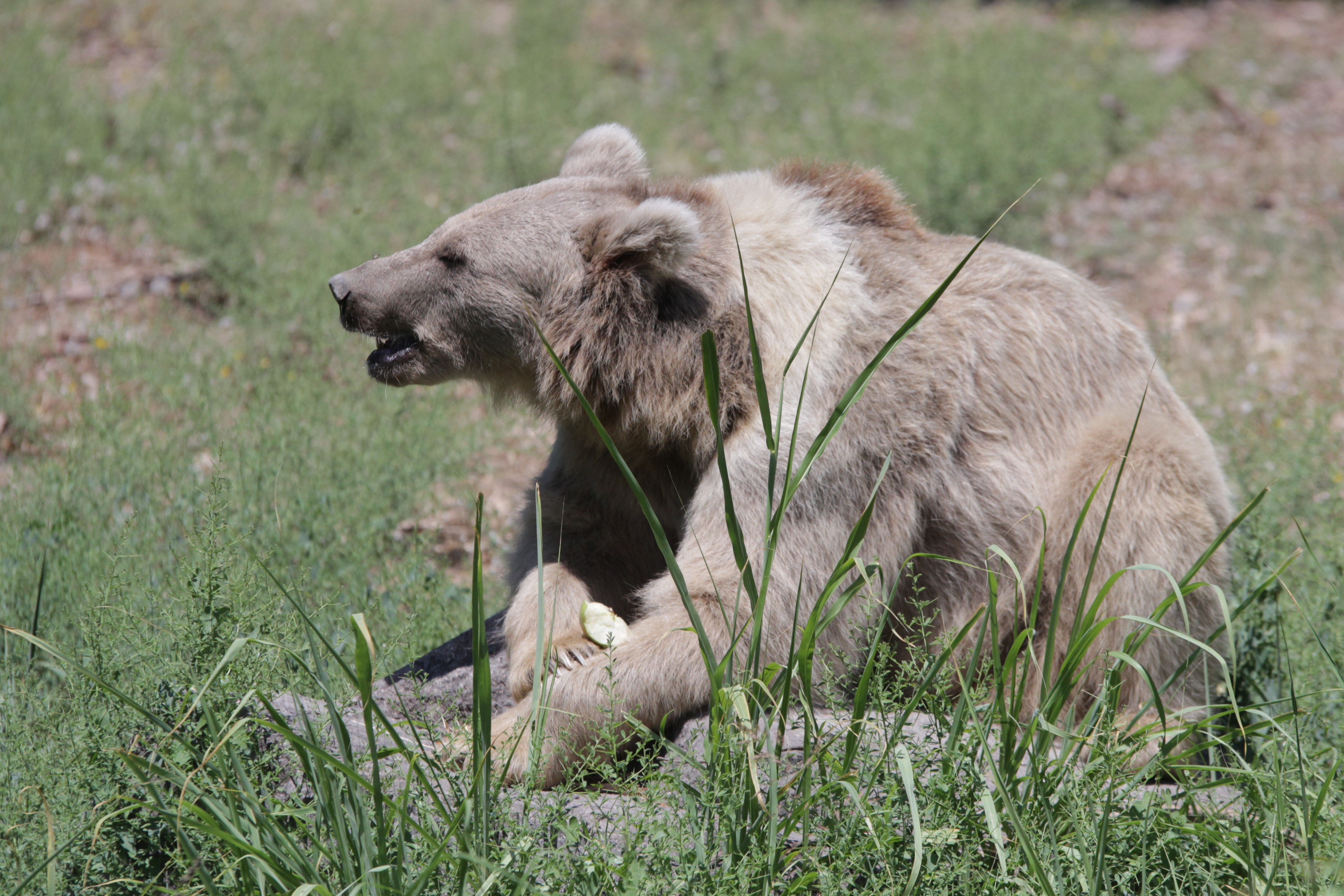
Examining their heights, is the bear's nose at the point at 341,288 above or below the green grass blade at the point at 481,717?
above

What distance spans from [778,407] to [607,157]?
4.78 feet

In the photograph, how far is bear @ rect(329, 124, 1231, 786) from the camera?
10.7 ft

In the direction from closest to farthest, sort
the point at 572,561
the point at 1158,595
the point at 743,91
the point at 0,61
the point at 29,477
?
the point at 1158,595, the point at 572,561, the point at 29,477, the point at 0,61, the point at 743,91

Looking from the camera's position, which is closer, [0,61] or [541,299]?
[541,299]

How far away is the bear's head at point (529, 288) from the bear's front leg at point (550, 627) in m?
0.65

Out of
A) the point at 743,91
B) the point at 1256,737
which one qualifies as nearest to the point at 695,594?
the point at 1256,737

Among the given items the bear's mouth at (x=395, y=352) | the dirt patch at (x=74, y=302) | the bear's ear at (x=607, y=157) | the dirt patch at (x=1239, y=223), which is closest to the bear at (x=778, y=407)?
the bear's mouth at (x=395, y=352)

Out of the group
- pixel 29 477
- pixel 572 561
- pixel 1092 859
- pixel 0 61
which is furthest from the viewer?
pixel 0 61

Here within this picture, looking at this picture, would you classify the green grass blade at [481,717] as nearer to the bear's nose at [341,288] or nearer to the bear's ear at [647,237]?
the bear's ear at [647,237]

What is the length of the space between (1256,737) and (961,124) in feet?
20.8

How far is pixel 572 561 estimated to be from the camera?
12.3 feet

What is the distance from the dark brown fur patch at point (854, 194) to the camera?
12.2ft

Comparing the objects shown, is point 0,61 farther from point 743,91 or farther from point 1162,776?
point 1162,776

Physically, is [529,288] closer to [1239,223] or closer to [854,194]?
Result: [854,194]
